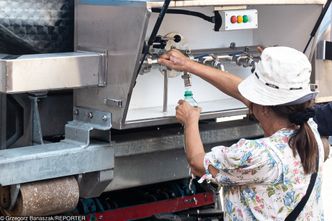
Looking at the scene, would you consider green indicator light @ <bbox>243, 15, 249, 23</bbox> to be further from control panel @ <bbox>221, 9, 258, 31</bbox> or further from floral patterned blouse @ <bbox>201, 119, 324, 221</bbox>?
floral patterned blouse @ <bbox>201, 119, 324, 221</bbox>

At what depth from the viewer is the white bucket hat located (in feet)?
8.96

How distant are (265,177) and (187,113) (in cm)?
60

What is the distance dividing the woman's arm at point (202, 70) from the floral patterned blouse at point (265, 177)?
459mm

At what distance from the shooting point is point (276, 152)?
2.71 metres

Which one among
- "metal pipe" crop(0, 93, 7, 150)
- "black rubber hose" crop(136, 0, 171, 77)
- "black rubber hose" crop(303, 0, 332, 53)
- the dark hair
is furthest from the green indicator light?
"metal pipe" crop(0, 93, 7, 150)

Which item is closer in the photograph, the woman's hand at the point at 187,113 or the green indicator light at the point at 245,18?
the woman's hand at the point at 187,113

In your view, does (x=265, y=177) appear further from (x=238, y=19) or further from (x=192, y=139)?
(x=238, y=19)

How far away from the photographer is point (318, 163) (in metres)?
2.83

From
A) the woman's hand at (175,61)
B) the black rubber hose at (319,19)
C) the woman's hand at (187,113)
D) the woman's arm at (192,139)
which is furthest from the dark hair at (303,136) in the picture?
the black rubber hose at (319,19)

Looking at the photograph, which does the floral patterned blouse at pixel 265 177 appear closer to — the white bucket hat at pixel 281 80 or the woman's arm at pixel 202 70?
the white bucket hat at pixel 281 80

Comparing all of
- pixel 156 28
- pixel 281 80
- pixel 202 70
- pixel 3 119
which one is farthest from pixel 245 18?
pixel 3 119

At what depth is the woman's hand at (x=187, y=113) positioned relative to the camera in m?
3.17

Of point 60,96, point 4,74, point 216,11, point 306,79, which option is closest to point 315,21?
point 216,11

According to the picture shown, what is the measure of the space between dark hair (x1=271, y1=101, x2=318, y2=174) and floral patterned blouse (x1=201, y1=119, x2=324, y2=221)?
0.02 m
